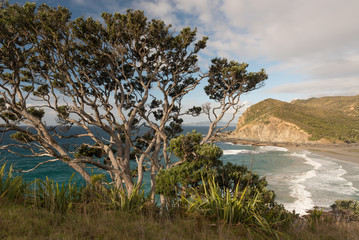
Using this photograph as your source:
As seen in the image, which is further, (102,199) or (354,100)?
(354,100)

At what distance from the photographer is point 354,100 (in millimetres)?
117750

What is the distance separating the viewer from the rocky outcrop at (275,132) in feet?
245

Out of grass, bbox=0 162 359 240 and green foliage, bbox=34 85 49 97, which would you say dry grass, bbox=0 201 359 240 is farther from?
green foliage, bbox=34 85 49 97

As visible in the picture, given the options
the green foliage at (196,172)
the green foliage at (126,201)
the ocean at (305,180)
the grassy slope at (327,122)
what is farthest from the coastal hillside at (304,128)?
the green foliage at (126,201)

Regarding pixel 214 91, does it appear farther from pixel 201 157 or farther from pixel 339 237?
pixel 339 237

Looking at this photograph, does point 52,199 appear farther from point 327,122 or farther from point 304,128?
point 327,122

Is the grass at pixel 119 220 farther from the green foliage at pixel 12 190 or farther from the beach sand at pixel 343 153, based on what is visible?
the beach sand at pixel 343 153

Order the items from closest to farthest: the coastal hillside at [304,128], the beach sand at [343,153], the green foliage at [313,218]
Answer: the green foliage at [313,218]
the beach sand at [343,153]
the coastal hillside at [304,128]

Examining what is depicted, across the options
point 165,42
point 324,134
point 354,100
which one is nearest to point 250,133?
point 324,134

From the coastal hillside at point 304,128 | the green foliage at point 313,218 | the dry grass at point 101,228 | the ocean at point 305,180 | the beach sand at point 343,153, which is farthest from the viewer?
the coastal hillside at point 304,128

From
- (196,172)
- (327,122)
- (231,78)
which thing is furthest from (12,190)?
(327,122)

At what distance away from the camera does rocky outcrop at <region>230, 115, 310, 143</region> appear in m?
74.6

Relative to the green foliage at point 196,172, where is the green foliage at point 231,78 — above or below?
above

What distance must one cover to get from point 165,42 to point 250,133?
95.2 meters
